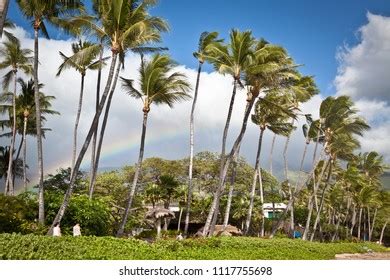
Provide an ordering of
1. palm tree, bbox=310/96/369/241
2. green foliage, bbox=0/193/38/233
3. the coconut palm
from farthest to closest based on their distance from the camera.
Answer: palm tree, bbox=310/96/369/241, the coconut palm, green foliage, bbox=0/193/38/233

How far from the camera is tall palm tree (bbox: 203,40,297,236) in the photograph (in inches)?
918

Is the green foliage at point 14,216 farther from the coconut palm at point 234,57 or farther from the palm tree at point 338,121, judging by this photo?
the palm tree at point 338,121

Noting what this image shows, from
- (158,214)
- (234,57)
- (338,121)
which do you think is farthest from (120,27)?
(338,121)

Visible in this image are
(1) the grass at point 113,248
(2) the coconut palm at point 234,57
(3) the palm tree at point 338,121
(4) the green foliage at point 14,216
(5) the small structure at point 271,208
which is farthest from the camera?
(5) the small structure at point 271,208

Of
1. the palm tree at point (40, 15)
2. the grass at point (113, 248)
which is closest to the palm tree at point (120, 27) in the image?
the palm tree at point (40, 15)

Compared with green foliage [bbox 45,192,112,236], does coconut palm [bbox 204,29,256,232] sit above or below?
above

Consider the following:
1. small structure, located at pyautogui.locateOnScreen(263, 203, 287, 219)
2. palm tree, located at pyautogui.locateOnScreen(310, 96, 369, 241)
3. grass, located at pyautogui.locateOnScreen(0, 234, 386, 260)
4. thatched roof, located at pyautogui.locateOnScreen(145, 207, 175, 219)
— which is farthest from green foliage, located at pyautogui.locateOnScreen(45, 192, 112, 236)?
small structure, located at pyautogui.locateOnScreen(263, 203, 287, 219)

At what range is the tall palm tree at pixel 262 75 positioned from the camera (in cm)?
2333

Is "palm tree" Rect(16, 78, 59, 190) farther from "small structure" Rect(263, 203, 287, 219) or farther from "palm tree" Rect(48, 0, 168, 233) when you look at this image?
"small structure" Rect(263, 203, 287, 219)

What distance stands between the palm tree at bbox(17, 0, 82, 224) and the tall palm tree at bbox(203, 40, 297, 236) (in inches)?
345

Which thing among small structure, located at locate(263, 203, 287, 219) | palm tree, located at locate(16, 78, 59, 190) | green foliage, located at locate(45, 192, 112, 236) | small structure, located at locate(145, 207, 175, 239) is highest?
Result: palm tree, located at locate(16, 78, 59, 190)

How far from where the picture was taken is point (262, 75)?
23.9 meters

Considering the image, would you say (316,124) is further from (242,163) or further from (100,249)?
(100,249)

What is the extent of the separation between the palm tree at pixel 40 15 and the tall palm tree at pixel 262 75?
8752mm
